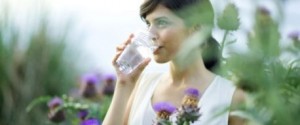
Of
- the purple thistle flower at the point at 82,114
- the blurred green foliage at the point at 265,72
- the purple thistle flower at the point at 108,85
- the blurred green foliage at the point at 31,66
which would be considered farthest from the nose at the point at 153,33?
the blurred green foliage at the point at 31,66

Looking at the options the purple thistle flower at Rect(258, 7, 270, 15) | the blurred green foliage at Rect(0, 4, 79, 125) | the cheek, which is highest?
the purple thistle flower at Rect(258, 7, 270, 15)

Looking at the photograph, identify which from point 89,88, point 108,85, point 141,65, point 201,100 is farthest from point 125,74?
point 89,88

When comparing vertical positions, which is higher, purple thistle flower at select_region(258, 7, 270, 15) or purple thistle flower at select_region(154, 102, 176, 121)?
purple thistle flower at select_region(258, 7, 270, 15)

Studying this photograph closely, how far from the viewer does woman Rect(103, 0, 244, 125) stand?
135 inches

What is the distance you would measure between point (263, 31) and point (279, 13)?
3.4 inches

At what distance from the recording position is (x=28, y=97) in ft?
30.9

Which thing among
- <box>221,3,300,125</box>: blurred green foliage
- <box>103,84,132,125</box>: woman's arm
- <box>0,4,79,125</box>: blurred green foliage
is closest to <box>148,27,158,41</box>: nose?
<box>103,84,132,125</box>: woman's arm

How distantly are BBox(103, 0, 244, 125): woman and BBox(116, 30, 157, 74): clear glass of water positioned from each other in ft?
0.07

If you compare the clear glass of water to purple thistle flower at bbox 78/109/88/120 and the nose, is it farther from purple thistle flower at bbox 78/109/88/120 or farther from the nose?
purple thistle flower at bbox 78/109/88/120

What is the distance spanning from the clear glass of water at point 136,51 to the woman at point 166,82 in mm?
21

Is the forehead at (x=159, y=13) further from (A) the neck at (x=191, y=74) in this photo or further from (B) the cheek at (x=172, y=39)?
(A) the neck at (x=191, y=74)

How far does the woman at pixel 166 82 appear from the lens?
343cm

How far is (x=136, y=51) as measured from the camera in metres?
3.41

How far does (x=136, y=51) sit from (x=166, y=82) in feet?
1.46
